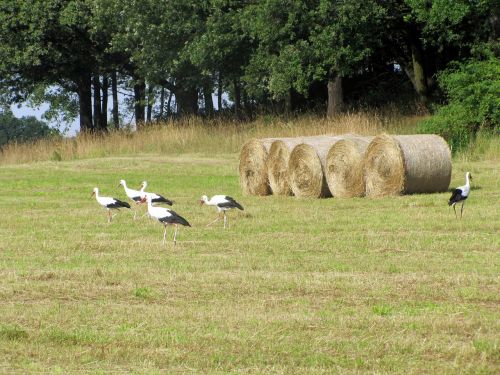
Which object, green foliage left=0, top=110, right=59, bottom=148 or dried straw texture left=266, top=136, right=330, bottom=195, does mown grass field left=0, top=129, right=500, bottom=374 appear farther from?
green foliage left=0, top=110, right=59, bottom=148

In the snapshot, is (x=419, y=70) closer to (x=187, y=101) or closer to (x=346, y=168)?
(x=187, y=101)

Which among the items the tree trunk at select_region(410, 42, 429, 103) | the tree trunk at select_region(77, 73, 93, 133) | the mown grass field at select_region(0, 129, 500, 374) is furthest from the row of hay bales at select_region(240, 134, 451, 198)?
the tree trunk at select_region(77, 73, 93, 133)

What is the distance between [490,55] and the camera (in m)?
40.6

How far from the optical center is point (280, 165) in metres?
28.2

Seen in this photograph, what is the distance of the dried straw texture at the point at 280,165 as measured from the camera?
28094mm

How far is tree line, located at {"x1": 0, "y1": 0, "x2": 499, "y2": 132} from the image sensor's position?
42.6m

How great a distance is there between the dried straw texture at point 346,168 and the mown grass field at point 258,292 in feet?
10.6

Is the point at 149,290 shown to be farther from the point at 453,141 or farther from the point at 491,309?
the point at 453,141

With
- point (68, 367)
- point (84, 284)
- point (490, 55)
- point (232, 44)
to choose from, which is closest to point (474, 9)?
point (490, 55)

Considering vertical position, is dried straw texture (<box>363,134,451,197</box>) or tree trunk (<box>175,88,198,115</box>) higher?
tree trunk (<box>175,88,198,115</box>)

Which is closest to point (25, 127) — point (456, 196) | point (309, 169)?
point (309, 169)

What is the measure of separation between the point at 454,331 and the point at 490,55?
3143 cm

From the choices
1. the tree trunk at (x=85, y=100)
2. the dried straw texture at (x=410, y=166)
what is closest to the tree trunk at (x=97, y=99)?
the tree trunk at (x=85, y=100)

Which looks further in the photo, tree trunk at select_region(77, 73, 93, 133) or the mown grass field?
tree trunk at select_region(77, 73, 93, 133)
